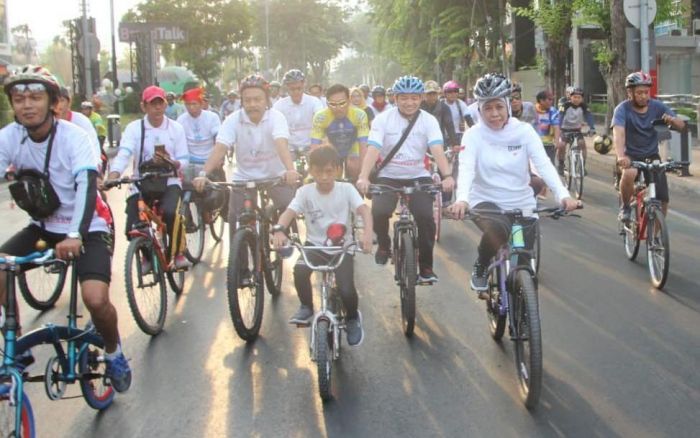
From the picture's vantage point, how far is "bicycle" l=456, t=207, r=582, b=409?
4.73 meters

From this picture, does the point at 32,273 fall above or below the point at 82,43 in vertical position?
below

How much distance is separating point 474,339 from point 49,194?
3.10m

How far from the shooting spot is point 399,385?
529 cm

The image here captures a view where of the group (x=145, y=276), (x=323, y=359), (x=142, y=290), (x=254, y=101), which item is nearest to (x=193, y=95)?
(x=254, y=101)

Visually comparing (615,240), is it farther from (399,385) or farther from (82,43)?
(82,43)

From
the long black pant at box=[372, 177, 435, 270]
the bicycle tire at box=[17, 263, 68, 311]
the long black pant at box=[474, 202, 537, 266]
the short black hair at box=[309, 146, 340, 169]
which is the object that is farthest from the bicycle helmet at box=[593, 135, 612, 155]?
the short black hair at box=[309, 146, 340, 169]

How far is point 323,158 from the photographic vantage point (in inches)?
220

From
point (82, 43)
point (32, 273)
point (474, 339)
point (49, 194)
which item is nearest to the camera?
point (49, 194)

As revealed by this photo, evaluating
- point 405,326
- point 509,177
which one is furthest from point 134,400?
point 509,177

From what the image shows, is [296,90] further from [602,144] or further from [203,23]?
[203,23]

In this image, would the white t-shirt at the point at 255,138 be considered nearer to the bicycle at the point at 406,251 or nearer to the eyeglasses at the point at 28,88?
the bicycle at the point at 406,251

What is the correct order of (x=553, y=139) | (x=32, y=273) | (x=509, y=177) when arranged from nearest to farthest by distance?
(x=509, y=177) < (x=32, y=273) < (x=553, y=139)

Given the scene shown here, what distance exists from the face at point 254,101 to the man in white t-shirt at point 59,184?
102 inches

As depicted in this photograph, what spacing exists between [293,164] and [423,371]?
8.09ft
